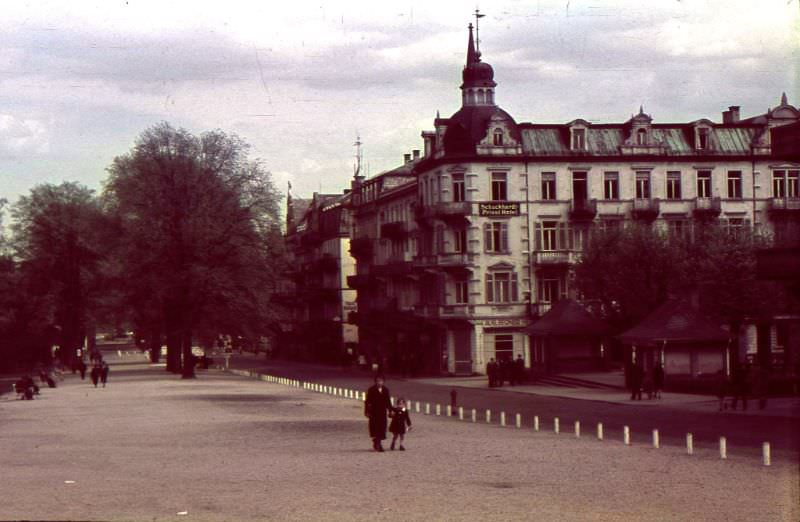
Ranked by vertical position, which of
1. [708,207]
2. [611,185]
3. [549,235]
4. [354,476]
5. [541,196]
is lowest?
[354,476]

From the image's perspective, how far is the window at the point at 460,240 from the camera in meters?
80.7

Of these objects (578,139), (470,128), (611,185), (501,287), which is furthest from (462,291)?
(578,139)

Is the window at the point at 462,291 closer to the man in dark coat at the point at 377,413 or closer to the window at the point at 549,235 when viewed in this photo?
the window at the point at 549,235

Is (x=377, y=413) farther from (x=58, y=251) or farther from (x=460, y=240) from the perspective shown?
(x=58, y=251)

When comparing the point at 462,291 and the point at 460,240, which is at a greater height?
the point at 460,240

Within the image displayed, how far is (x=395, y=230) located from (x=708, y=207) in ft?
72.7

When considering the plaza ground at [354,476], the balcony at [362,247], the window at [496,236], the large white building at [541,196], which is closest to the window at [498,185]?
the large white building at [541,196]

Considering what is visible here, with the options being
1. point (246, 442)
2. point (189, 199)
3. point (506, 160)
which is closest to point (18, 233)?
point (189, 199)

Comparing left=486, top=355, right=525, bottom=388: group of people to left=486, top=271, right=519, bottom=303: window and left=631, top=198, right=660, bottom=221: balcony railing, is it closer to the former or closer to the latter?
left=486, top=271, right=519, bottom=303: window

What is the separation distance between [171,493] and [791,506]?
31.9ft

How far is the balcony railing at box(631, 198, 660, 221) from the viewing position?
80.9 metres

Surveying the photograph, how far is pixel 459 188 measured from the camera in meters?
80.4

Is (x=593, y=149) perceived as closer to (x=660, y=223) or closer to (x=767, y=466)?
(x=660, y=223)

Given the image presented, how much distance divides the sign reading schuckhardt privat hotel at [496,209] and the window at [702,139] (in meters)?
11.8
